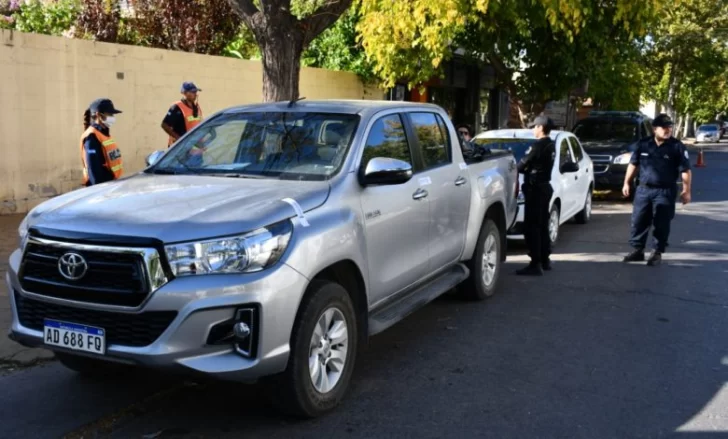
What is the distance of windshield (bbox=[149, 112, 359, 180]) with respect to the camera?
507 cm

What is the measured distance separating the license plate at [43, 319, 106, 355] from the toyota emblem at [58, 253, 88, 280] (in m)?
0.28

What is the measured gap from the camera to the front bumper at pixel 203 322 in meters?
3.82

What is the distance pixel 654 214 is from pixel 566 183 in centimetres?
178

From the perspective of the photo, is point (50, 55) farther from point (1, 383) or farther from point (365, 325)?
point (365, 325)

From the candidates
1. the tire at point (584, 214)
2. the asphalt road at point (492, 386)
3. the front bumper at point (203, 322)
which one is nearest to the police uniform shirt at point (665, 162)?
the asphalt road at point (492, 386)

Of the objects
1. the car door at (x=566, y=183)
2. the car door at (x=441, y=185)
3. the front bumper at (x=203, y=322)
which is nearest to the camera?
the front bumper at (x=203, y=322)

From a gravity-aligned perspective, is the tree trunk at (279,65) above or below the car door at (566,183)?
above

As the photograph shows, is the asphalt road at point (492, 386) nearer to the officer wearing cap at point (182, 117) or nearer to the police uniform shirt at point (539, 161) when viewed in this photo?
the police uniform shirt at point (539, 161)

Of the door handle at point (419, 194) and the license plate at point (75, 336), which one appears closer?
the license plate at point (75, 336)

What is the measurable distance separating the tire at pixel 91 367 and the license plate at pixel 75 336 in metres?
0.86

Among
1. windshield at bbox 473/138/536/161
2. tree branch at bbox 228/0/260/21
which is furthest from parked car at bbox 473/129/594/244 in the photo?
tree branch at bbox 228/0/260/21

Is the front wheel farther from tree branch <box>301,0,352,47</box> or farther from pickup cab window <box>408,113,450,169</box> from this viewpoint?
pickup cab window <box>408,113,450,169</box>

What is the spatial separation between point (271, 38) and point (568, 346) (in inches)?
220

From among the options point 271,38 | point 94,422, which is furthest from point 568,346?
point 271,38
